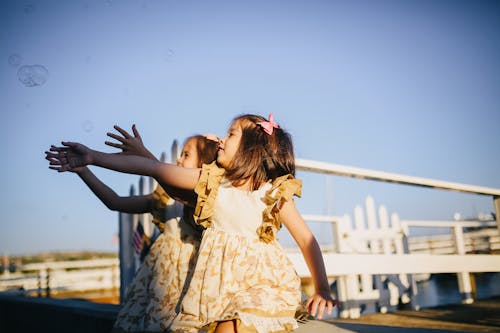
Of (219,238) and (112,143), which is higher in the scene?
(112,143)

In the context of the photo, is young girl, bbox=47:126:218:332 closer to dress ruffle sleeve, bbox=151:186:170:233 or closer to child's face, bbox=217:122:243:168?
dress ruffle sleeve, bbox=151:186:170:233

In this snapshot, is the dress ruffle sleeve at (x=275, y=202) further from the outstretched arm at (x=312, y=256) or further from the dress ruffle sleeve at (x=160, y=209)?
the dress ruffle sleeve at (x=160, y=209)

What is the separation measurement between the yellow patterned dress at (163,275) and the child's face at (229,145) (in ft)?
1.76

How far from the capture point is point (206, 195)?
1615 mm

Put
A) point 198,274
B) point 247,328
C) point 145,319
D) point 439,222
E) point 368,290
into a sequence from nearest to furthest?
1. point 247,328
2. point 198,274
3. point 145,319
4. point 368,290
5. point 439,222

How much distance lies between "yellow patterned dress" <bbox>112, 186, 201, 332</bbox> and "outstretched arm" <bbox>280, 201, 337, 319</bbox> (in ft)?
1.96

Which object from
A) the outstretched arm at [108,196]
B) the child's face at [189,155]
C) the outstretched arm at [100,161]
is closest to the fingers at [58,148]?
the outstretched arm at [100,161]

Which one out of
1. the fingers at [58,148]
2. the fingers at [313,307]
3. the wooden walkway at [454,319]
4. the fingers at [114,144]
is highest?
the fingers at [114,144]

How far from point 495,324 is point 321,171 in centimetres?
169

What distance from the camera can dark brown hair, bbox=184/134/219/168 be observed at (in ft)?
7.66

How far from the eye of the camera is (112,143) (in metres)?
1.62

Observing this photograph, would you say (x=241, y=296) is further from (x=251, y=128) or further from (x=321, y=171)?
(x=321, y=171)

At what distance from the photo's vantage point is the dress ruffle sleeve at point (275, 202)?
1573 millimetres

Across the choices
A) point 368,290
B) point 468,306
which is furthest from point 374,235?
point 468,306
